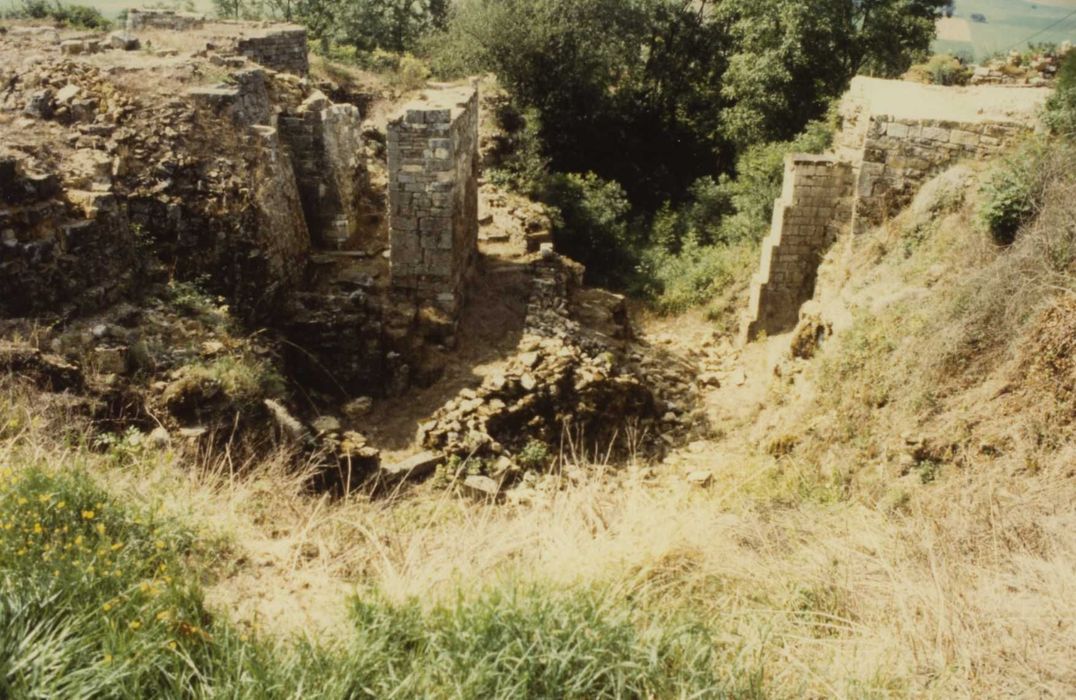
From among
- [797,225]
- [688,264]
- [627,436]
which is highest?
[797,225]

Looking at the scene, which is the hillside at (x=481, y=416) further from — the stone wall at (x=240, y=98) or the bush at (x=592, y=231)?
the bush at (x=592, y=231)

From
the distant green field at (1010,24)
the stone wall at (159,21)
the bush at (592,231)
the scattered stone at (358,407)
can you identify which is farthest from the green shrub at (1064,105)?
the stone wall at (159,21)

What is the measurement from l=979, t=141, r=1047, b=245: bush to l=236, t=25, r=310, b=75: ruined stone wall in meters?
11.8

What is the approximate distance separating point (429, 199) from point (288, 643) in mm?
6081

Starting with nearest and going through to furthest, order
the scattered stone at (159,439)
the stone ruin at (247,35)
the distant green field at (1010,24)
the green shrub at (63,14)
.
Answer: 1. the scattered stone at (159,439)
2. the distant green field at (1010,24)
3. the stone ruin at (247,35)
4. the green shrub at (63,14)

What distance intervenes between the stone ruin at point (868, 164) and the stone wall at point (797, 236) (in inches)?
0.5

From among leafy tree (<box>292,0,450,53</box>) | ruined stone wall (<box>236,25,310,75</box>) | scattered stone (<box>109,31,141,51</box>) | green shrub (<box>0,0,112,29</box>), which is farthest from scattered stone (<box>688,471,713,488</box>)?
green shrub (<box>0,0,112,29</box>)

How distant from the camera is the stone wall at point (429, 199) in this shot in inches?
331

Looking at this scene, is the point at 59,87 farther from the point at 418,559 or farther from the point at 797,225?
the point at 797,225

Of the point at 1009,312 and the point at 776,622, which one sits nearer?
the point at 776,622

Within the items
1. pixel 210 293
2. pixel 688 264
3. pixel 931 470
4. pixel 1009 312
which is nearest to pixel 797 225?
pixel 688 264

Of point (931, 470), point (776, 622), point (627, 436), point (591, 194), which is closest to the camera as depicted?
point (776, 622)

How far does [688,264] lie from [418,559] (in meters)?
9.62

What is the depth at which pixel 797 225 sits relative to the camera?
980 cm
